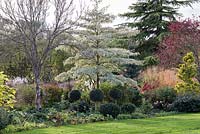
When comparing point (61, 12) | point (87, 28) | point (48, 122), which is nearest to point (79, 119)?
point (48, 122)

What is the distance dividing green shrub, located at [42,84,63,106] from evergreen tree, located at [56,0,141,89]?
1592mm

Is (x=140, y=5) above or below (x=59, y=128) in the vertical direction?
above

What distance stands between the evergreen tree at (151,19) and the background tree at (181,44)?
8991 millimetres

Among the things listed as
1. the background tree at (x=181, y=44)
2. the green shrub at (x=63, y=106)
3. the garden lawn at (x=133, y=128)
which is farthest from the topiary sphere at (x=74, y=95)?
the background tree at (x=181, y=44)

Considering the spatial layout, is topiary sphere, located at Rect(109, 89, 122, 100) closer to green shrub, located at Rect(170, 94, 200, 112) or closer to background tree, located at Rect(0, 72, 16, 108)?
green shrub, located at Rect(170, 94, 200, 112)

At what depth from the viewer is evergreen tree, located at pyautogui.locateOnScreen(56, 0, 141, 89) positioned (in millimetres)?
17641

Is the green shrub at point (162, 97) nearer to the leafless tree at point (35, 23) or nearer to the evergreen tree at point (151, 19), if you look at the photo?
the leafless tree at point (35, 23)

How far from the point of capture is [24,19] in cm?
1594

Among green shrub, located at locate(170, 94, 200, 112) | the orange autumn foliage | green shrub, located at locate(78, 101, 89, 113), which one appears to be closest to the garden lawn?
green shrub, located at locate(78, 101, 89, 113)

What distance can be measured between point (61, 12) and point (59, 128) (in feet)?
18.5

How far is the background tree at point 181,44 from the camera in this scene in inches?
850

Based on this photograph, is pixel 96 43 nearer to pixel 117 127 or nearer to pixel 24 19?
pixel 24 19

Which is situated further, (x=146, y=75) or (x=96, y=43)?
(x=146, y=75)

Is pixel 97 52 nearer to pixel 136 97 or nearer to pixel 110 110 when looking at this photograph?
pixel 136 97
